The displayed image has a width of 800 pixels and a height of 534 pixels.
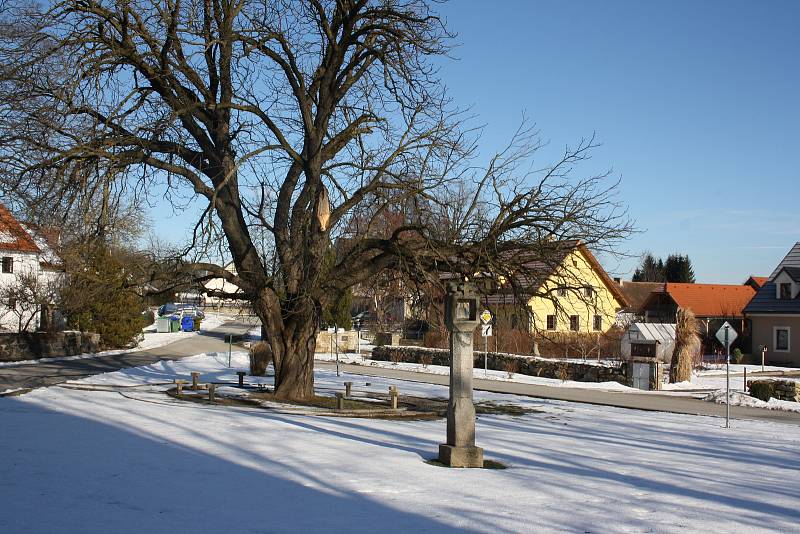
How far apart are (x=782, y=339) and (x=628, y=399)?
92.4 ft

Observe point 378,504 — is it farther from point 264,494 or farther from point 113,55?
point 113,55

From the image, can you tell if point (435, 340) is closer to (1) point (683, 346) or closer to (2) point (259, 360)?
(1) point (683, 346)

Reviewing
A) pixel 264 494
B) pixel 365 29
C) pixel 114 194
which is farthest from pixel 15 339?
pixel 264 494

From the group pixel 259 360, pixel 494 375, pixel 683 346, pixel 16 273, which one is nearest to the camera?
pixel 259 360

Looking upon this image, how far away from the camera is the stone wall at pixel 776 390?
27453 millimetres

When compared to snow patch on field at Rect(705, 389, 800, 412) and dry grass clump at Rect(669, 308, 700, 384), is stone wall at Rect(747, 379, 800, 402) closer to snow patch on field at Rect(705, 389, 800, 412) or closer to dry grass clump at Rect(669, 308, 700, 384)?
snow patch on field at Rect(705, 389, 800, 412)

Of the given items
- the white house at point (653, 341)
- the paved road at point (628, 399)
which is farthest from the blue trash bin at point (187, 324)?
the white house at point (653, 341)

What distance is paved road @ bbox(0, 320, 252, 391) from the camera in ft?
78.0

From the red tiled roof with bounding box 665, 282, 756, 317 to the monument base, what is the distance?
53444 mm

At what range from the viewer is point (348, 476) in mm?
9945

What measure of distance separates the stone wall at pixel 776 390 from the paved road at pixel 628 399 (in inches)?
91.2

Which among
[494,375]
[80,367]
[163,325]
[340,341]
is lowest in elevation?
[494,375]

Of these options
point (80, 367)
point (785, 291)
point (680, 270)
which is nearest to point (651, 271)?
point (680, 270)

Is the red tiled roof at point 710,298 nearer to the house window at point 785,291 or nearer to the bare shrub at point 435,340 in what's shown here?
the house window at point 785,291
